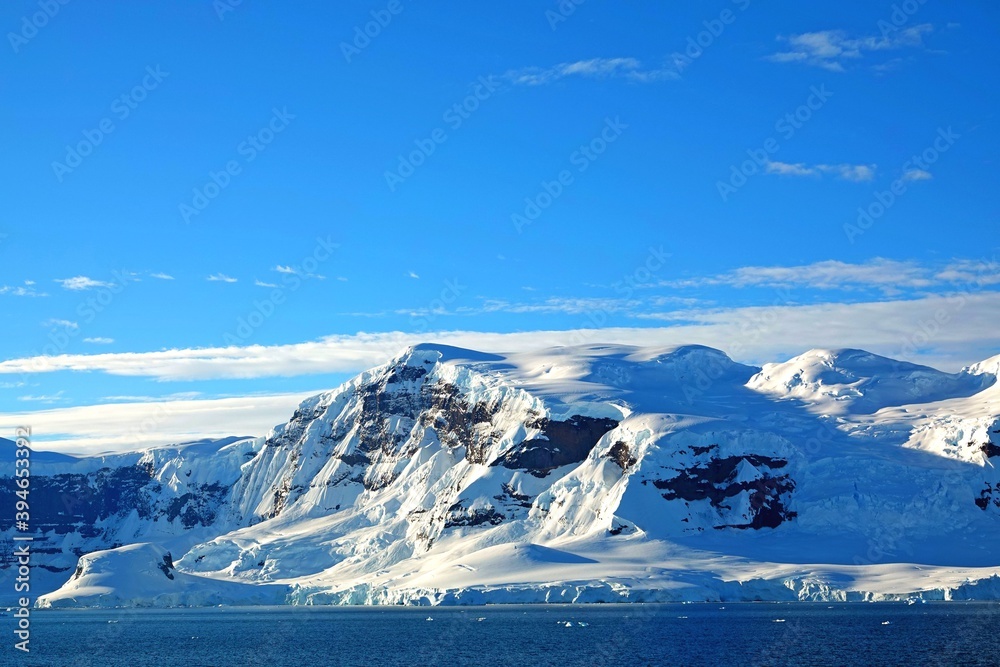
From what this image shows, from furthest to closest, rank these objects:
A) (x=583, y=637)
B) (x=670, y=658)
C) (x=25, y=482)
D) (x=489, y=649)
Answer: (x=583, y=637), (x=489, y=649), (x=670, y=658), (x=25, y=482)

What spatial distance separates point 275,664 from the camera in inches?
5374

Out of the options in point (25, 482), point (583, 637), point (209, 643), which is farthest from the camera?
point (209, 643)

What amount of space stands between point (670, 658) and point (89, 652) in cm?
8027

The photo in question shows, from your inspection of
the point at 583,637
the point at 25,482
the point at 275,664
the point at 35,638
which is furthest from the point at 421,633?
the point at 25,482

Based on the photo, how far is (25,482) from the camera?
108 metres

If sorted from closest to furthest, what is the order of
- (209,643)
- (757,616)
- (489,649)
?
1. (489,649)
2. (209,643)
3. (757,616)

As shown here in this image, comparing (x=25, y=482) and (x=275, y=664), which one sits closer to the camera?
(x=25, y=482)

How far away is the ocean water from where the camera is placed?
12850cm

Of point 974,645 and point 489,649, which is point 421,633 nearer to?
point 489,649

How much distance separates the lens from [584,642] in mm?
149625

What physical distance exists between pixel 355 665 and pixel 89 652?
157 ft

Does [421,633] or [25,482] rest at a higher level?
[25,482]

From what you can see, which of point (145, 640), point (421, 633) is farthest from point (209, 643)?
point (421, 633)

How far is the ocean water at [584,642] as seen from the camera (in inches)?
5059
